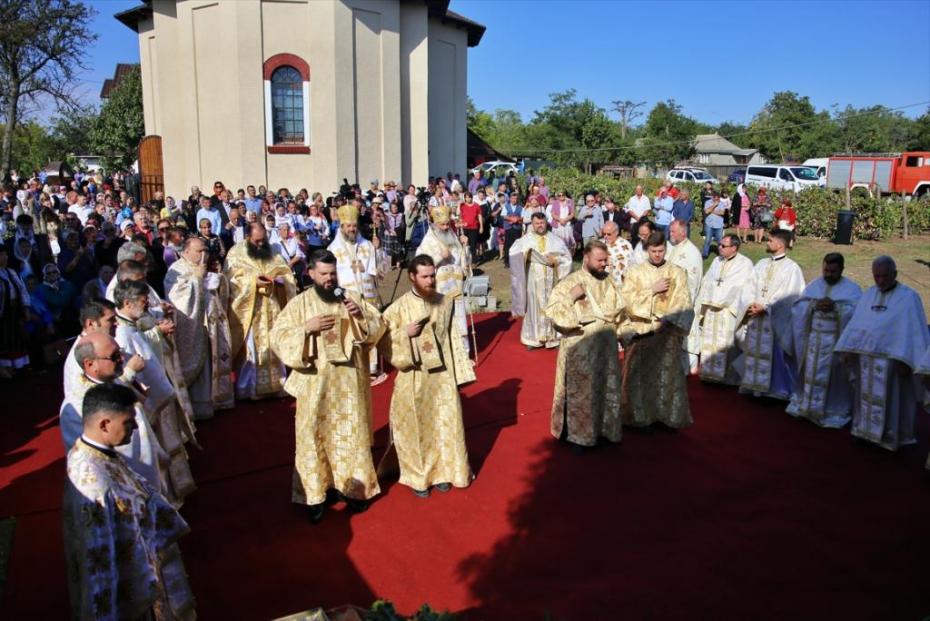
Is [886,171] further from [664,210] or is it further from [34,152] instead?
[34,152]

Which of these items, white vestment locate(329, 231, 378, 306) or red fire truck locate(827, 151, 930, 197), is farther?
red fire truck locate(827, 151, 930, 197)

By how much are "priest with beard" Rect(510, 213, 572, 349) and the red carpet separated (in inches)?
136

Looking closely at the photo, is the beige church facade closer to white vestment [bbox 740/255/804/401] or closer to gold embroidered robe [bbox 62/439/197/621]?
white vestment [bbox 740/255/804/401]

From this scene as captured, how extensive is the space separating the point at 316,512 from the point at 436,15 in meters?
22.0

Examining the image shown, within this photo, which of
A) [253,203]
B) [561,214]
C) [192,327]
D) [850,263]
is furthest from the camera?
[850,263]

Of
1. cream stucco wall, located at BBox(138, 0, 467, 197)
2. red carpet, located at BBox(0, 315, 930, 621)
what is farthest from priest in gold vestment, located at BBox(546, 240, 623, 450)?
cream stucco wall, located at BBox(138, 0, 467, 197)

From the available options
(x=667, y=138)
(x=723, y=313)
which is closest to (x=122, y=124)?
(x=723, y=313)

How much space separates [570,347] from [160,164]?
19.7 metres

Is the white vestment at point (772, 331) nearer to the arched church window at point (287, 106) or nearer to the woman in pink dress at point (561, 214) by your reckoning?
the woman in pink dress at point (561, 214)

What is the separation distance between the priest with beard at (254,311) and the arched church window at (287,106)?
510 inches

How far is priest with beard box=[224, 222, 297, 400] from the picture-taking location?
8531 mm

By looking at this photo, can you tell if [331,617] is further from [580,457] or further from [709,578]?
[580,457]

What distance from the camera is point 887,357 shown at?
7.07m

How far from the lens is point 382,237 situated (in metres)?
17.1
